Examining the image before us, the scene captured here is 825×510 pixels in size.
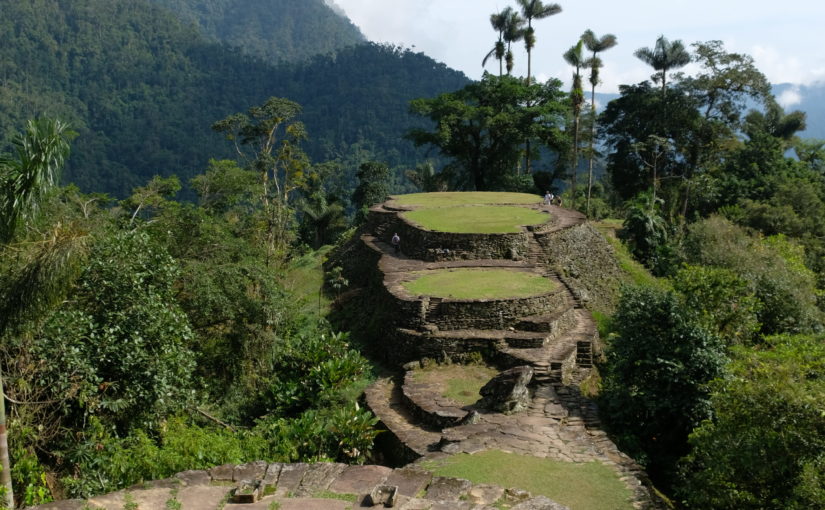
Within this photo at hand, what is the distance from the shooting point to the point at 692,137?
30109 mm

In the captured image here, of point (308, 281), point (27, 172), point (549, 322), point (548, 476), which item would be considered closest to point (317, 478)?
point (548, 476)

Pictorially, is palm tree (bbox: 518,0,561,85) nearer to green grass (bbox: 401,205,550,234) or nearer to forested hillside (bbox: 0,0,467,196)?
green grass (bbox: 401,205,550,234)

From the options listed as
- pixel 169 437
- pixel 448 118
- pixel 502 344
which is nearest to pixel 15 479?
pixel 169 437

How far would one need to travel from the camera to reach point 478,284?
48.1 feet

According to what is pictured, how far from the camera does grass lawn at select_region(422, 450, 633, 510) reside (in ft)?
24.0

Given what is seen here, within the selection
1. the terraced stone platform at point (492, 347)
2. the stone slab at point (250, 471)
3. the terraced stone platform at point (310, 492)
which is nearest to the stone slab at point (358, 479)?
the terraced stone platform at point (310, 492)

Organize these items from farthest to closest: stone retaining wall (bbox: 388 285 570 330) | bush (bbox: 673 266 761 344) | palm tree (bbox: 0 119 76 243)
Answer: stone retaining wall (bbox: 388 285 570 330), bush (bbox: 673 266 761 344), palm tree (bbox: 0 119 76 243)

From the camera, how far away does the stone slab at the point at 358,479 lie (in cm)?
638

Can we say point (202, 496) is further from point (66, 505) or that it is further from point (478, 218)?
point (478, 218)

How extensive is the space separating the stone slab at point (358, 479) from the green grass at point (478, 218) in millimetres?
10947

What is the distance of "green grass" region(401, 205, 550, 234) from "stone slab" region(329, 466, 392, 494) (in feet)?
35.9

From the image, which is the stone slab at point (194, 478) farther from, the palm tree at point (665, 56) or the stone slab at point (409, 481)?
the palm tree at point (665, 56)

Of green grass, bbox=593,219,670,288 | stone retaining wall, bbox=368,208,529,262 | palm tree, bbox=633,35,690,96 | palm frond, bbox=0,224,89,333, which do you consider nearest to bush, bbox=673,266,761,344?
stone retaining wall, bbox=368,208,529,262

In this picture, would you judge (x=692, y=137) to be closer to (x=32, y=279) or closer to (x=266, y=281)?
(x=266, y=281)
